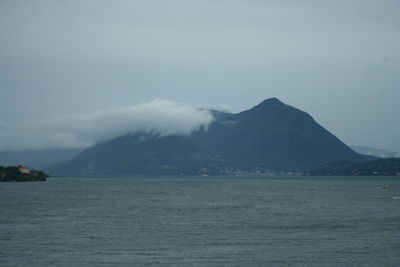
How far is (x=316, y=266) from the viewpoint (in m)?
53.9

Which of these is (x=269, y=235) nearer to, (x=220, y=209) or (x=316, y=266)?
(x=316, y=266)

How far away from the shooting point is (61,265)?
178ft

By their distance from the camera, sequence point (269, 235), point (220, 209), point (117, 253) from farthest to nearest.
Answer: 1. point (220, 209)
2. point (269, 235)
3. point (117, 253)

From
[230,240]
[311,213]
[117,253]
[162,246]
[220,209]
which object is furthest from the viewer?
[220,209]

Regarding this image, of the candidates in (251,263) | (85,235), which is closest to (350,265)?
(251,263)

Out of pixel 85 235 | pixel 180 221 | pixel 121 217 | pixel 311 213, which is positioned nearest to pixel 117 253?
pixel 85 235

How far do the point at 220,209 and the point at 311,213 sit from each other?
2053 centimetres

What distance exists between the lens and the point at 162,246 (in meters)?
66.2

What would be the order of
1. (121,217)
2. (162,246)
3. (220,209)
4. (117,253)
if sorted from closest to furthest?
1. (117,253)
2. (162,246)
3. (121,217)
4. (220,209)

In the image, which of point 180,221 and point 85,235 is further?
point 180,221

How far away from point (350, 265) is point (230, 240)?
64.2 feet

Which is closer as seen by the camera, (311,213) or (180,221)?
(180,221)

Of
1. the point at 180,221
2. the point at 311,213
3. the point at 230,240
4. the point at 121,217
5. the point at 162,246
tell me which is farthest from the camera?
the point at 311,213

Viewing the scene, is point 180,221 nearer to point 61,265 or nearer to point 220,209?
point 220,209
